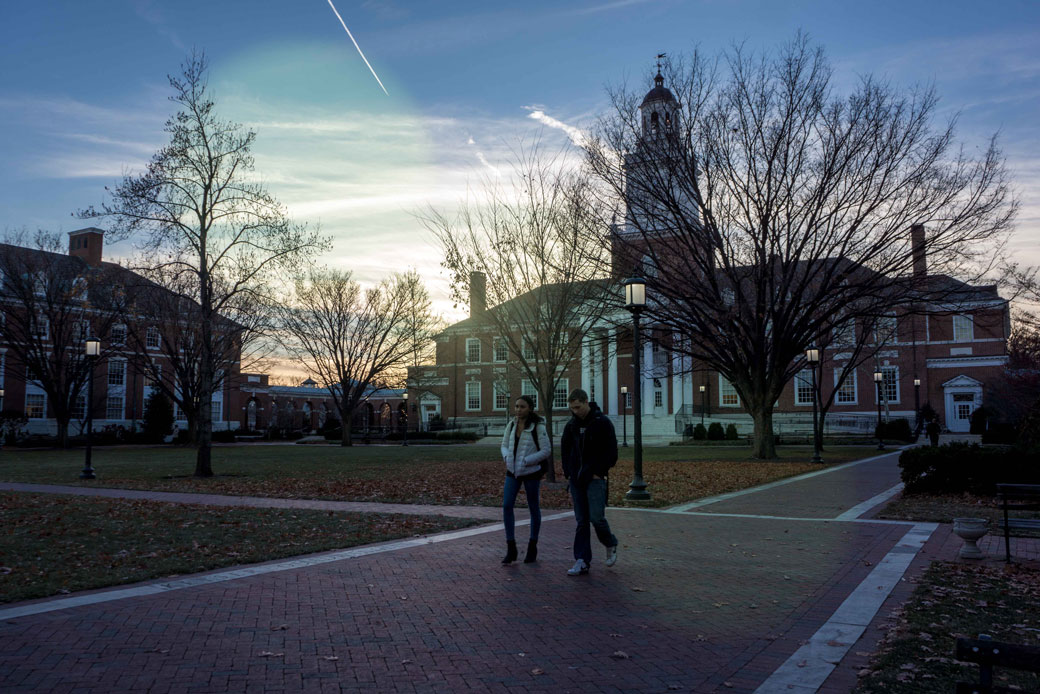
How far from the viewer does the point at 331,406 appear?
302 ft

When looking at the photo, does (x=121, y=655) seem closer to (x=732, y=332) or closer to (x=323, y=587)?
(x=323, y=587)

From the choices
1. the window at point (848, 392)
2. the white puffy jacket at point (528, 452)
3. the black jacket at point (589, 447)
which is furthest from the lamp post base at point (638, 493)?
the window at point (848, 392)

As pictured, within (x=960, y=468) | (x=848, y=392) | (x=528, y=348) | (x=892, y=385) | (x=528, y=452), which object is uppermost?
(x=528, y=348)

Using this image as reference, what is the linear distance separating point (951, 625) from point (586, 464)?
11.4 ft

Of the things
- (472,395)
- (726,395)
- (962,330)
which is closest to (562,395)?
(472,395)

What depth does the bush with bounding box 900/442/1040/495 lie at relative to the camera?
14094 mm

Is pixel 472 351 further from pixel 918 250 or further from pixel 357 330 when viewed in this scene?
pixel 918 250

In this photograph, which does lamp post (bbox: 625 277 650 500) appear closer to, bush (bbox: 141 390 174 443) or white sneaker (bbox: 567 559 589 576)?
white sneaker (bbox: 567 559 589 576)

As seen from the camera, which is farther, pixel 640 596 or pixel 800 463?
pixel 800 463

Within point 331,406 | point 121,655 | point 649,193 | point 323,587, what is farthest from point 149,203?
point 331,406

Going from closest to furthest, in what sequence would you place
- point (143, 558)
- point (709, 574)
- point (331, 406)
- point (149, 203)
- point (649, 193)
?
point (709, 574) → point (143, 558) → point (149, 203) → point (649, 193) → point (331, 406)

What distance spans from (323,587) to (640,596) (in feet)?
9.80

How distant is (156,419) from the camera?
173ft

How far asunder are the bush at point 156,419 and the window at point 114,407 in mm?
5031
